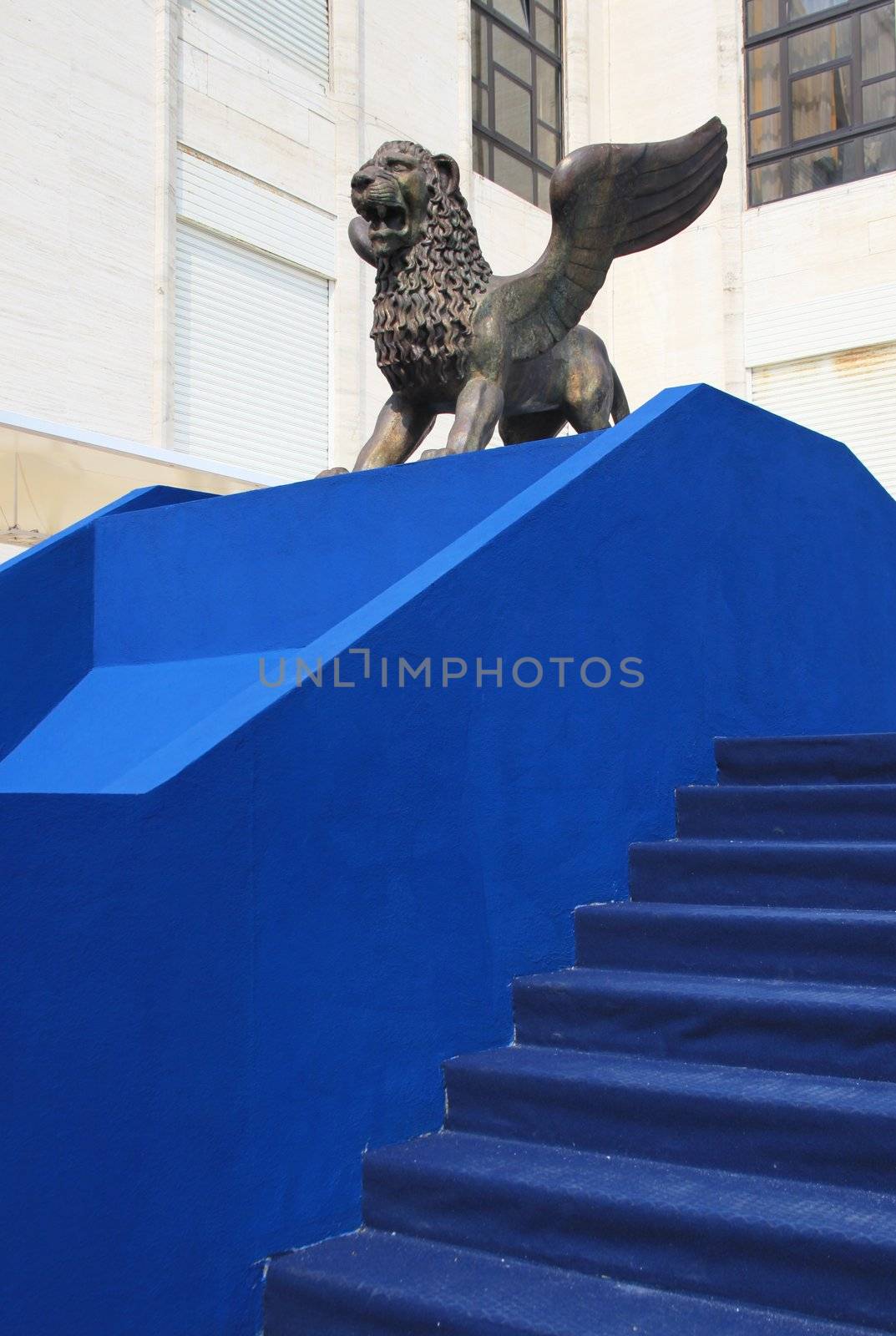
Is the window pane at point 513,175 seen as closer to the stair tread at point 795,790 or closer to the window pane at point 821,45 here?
the window pane at point 821,45

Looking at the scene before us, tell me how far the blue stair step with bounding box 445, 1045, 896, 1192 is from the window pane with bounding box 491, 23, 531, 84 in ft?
56.3

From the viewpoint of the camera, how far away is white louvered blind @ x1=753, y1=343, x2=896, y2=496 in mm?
16656

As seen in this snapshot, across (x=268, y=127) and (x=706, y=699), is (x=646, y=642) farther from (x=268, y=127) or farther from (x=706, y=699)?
(x=268, y=127)

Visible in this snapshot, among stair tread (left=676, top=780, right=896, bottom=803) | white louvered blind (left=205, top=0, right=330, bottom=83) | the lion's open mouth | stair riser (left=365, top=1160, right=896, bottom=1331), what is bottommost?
stair riser (left=365, top=1160, right=896, bottom=1331)

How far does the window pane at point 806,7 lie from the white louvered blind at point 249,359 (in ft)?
26.9

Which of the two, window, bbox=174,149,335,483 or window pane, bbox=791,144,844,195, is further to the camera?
window pane, bbox=791,144,844,195

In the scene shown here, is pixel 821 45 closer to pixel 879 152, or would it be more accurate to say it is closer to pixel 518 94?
pixel 879 152

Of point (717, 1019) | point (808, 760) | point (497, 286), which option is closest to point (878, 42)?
point (497, 286)

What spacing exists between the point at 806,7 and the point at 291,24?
7.56 meters

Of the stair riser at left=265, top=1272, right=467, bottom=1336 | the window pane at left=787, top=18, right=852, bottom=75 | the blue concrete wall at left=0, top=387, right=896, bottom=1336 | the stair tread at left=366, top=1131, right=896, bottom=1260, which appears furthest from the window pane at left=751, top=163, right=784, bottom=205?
the stair riser at left=265, top=1272, right=467, bottom=1336

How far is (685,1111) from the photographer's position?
8.87 ft

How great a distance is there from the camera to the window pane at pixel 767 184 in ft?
59.1

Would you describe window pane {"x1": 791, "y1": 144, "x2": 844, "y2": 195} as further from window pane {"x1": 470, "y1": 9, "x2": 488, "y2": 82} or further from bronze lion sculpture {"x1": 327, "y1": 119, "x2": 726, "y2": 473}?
bronze lion sculpture {"x1": 327, "y1": 119, "x2": 726, "y2": 473}

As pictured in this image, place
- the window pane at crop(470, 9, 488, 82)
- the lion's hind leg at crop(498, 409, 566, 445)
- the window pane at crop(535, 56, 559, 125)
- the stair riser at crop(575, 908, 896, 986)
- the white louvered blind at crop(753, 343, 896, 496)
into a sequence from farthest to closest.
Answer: the window pane at crop(535, 56, 559, 125) < the window pane at crop(470, 9, 488, 82) < the white louvered blind at crop(753, 343, 896, 496) < the lion's hind leg at crop(498, 409, 566, 445) < the stair riser at crop(575, 908, 896, 986)
